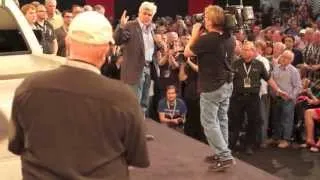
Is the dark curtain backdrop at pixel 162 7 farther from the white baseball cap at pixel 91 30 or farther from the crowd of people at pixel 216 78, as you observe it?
the white baseball cap at pixel 91 30

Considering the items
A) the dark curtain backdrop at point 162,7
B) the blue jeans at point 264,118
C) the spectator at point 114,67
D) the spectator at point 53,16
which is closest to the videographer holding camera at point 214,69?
the blue jeans at point 264,118

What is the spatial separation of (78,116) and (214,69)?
2.87 m

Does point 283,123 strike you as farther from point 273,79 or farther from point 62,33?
point 62,33

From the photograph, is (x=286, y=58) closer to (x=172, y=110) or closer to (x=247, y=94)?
(x=247, y=94)

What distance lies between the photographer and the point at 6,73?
3.75m

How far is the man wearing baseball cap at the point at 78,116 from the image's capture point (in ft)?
7.04

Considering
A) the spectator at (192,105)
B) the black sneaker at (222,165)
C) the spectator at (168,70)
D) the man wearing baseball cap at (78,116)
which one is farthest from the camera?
the spectator at (168,70)

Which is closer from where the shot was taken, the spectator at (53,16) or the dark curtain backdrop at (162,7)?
the spectator at (53,16)

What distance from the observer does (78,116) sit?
7.02 feet

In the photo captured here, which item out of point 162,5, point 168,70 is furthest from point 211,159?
point 162,5

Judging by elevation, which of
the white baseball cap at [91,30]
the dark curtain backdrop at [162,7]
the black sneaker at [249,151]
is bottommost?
the black sneaker at [249,151]

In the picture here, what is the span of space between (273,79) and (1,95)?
15.0 feet

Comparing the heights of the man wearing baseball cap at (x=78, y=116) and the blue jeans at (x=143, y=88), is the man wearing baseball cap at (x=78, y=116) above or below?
above

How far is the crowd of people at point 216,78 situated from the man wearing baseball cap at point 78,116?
2.73 meters
